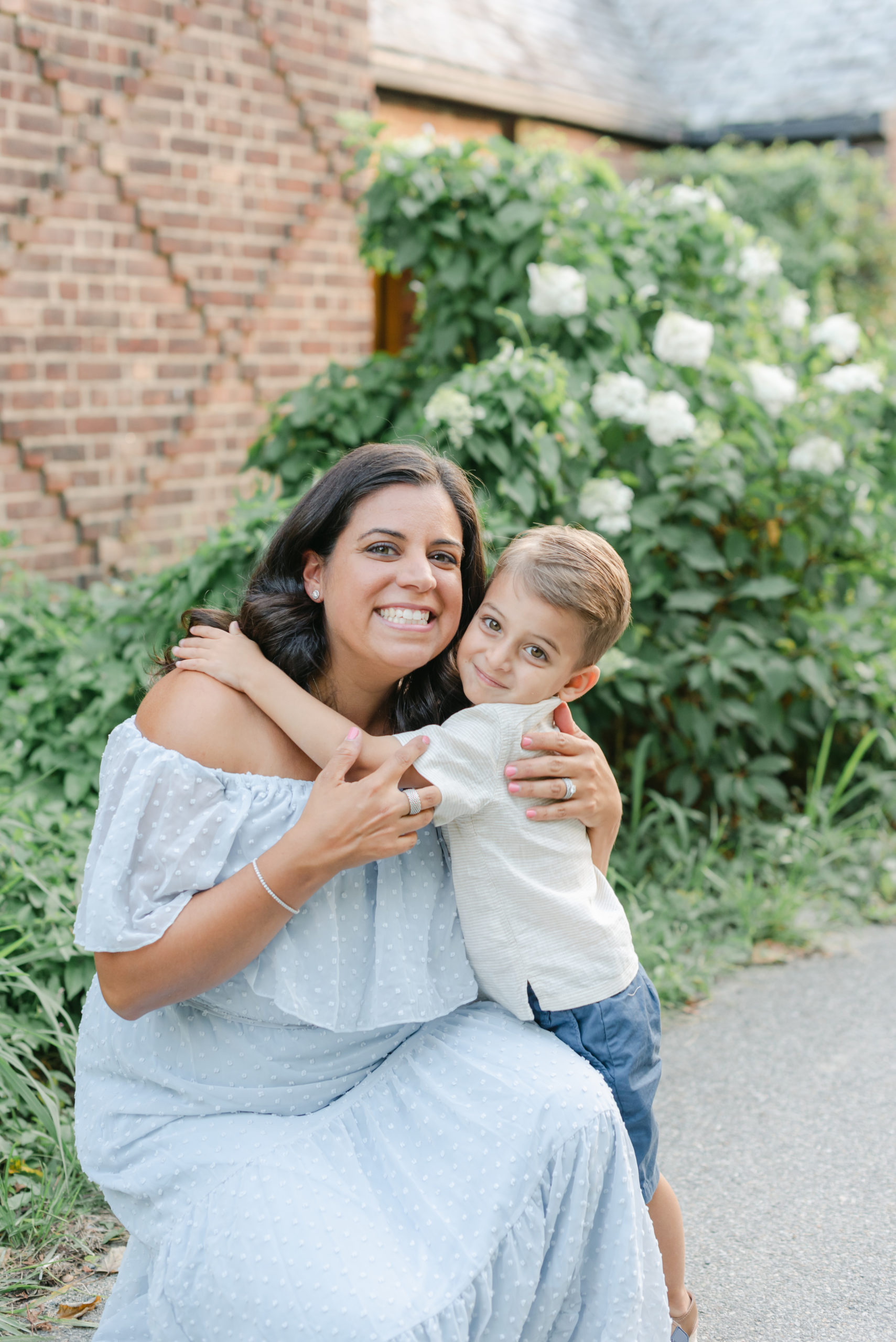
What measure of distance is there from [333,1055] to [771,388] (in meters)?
2.98

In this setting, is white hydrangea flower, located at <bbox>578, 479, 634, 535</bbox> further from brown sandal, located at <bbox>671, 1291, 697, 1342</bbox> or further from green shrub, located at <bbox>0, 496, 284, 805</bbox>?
brown sandal, located at <bbox>671, 1291, 697, 1342</bbox>

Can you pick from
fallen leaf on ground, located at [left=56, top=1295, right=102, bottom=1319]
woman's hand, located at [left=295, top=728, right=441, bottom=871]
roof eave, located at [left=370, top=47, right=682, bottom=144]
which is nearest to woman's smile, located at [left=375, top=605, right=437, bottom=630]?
woman's hand, located at [left=295, top=728, right=441, bottom=871]

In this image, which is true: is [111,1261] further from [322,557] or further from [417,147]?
[417,147]

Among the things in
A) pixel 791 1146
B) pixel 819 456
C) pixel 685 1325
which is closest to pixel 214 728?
pixel 685 1325

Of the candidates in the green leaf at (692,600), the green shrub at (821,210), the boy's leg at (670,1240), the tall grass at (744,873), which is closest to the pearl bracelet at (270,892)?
the boy's leg at (670,1240)

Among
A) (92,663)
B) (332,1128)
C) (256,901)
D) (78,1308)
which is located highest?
(256,901)

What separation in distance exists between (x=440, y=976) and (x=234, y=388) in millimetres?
4261

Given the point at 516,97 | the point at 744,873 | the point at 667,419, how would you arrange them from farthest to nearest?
1. the point at 516,97
2. the point at 744,873
3. the point at 667,419

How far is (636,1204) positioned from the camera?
72.6 inches

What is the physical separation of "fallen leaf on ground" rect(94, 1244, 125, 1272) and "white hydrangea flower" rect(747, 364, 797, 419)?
318cm

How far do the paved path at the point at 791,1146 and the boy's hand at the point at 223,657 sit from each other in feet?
4.81

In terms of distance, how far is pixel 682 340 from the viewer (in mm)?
4113

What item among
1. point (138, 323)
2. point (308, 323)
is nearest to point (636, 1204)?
point (138, 323)

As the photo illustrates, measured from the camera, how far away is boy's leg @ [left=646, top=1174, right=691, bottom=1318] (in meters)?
2.12
